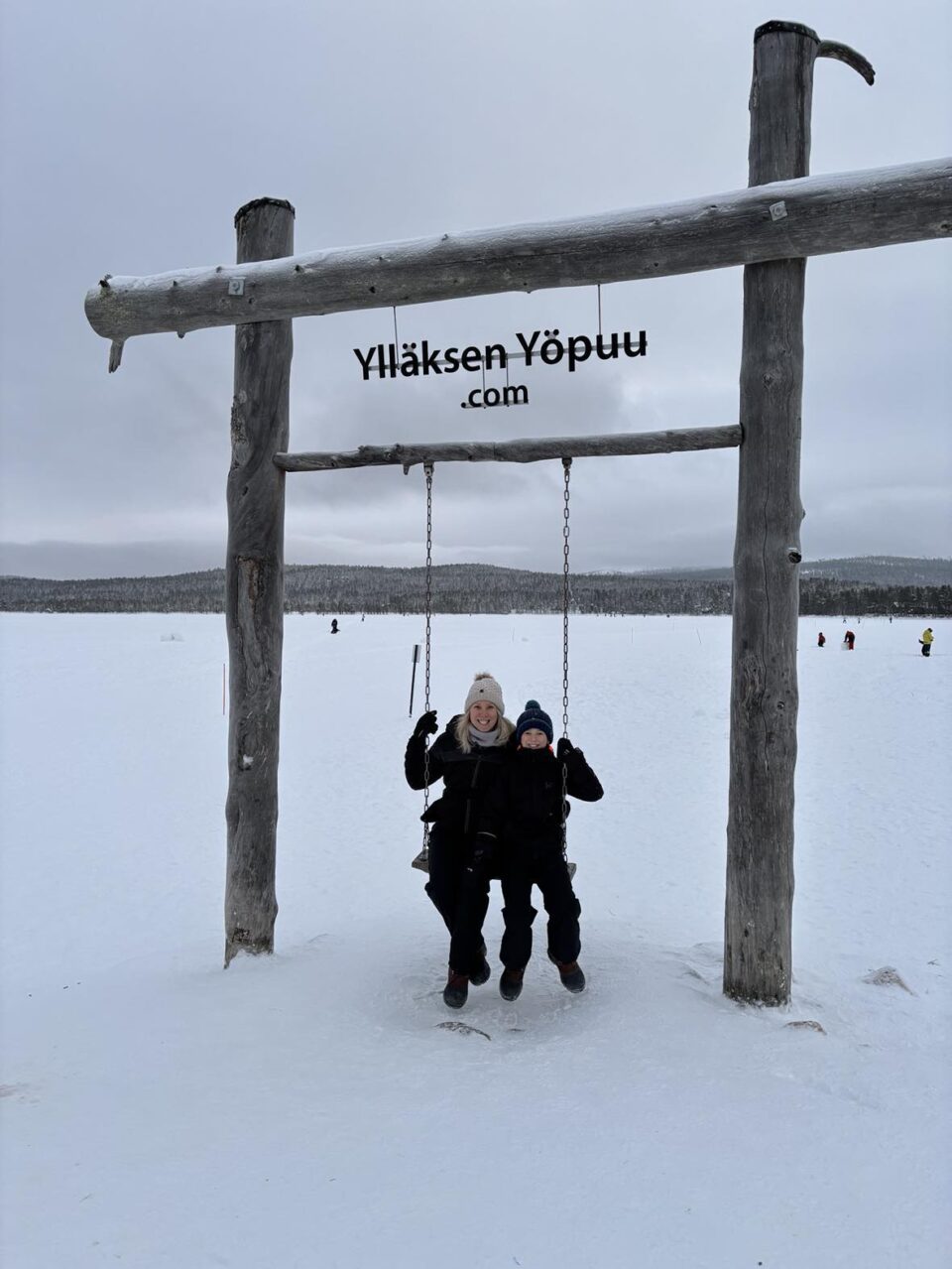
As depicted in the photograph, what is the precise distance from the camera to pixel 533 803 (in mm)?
4828

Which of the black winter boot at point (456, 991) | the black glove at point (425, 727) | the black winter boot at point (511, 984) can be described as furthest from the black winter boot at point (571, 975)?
the black glove at point (425, 727)

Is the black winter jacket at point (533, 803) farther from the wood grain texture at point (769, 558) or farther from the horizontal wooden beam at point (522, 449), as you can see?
the horizontal wooden beam at point (522, 449)

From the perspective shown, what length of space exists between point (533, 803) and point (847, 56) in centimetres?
472

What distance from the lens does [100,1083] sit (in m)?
3.94

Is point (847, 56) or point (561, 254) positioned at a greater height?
point (847, 56)

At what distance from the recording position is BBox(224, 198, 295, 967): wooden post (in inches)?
222

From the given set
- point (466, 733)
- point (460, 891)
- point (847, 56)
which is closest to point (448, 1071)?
point (460, 891)

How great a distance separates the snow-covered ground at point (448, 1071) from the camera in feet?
9.58

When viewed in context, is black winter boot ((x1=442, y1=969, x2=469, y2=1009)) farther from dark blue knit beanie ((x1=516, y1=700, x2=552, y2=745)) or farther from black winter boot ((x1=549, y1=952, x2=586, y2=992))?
dark blue knit beanie ((x1=516, y1=700, x2=552, y2=745))

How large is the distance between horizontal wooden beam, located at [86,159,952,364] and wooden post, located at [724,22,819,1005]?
0.28 m

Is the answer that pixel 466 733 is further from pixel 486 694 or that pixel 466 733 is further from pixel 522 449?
pixel 522 449

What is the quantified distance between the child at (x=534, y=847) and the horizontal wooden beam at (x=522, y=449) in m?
1.58

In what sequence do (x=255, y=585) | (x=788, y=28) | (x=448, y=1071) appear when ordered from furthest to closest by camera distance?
(x=255, y=585) → (x=788, y=28) → (x=448, y=1071)

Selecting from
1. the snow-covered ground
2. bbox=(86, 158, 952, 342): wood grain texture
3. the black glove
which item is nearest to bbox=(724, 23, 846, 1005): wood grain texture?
bbox=(86, 158, 952, 342): wood grain texture
